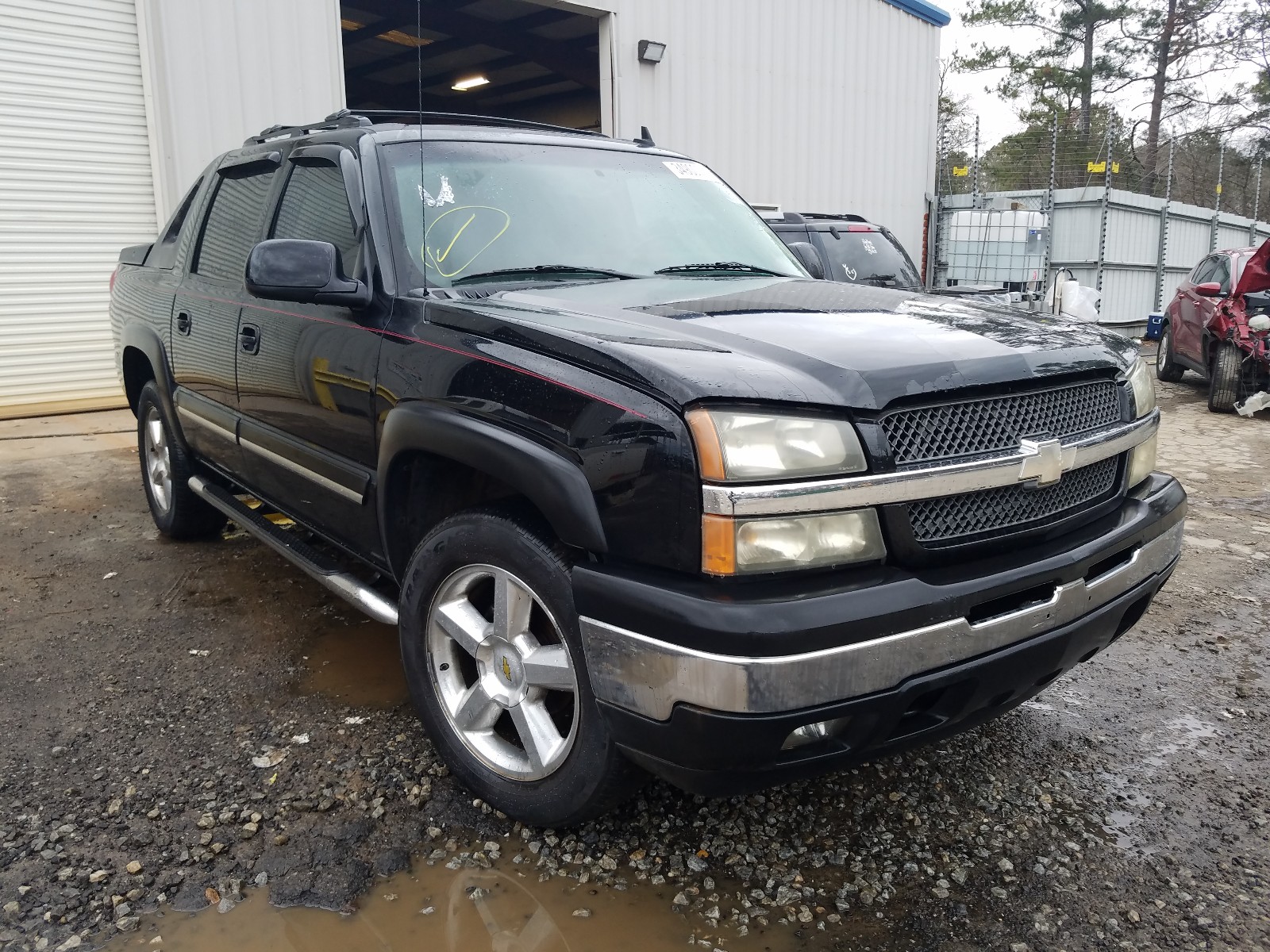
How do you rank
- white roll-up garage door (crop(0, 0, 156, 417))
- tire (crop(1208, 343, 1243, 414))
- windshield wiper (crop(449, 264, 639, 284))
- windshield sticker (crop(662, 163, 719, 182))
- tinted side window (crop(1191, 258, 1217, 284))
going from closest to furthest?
1. windshield wiper (crop(449, 264, 639, 284))
2. windshield sticker (crop(662, 163, 719, 182))
3. white roll-up garage door (crop(0, 0, 156, 417))
4. tire (crop(1208, 343, 1243, 414))
5. tinted side window (crop(1191, 258, 1217, 284))

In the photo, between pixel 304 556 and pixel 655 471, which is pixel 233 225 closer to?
pixel 304 556

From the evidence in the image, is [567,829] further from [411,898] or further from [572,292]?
[572,292]

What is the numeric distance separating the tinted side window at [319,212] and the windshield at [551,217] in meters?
0.21

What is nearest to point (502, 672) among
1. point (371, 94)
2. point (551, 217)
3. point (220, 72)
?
point (551, 217)

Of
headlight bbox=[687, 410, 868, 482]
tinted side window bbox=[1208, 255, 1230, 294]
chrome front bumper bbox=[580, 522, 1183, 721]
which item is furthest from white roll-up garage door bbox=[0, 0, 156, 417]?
tinted side window bbox=[1208, 255, 1230, 294]

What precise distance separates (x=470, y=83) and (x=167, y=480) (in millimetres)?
15013

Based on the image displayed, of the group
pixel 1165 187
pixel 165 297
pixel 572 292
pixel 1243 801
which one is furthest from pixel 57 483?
pixel 1165 187

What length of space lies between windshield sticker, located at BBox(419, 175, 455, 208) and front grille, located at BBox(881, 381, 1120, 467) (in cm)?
163

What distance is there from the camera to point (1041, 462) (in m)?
2.19

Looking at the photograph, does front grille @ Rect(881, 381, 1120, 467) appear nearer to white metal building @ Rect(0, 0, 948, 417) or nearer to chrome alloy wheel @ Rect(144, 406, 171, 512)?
white metal building @ Rect(0, 0, 948, 417)

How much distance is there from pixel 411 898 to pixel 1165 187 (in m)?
23.9

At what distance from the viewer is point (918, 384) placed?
6.82 feet

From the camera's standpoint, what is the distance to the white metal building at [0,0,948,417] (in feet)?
28.6

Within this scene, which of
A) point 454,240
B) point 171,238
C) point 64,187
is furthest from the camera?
point 64,187
